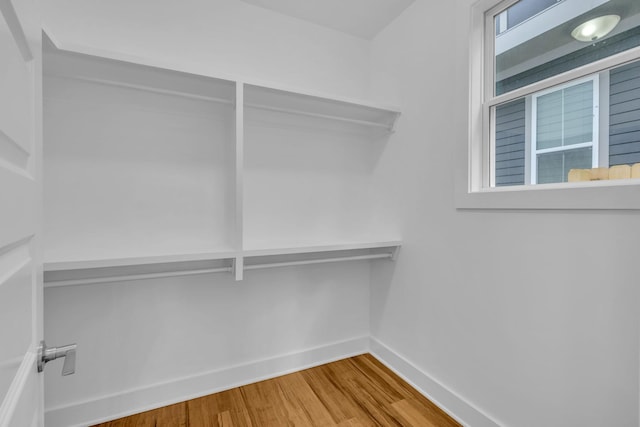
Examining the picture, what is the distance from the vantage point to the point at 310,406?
167cm

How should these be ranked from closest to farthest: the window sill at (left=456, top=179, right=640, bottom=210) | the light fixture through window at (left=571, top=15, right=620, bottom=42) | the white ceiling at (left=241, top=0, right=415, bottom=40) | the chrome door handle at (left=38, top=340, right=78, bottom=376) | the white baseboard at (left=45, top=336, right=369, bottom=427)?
the chrome door handle at (left=38, top=340, right=78, bottom=376) → the window sill at (left=456, top=179, right=640, bottom=210) → the light fixture through window at (left=571, top=15, right=620, bottom=42) → the white baseboard at (left=45, top=336, right=369, bottom=427) → the white ceiling at (left=241, top=0, right=415, bottom=40)

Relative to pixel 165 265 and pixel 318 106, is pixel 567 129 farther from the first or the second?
pixel 165 265

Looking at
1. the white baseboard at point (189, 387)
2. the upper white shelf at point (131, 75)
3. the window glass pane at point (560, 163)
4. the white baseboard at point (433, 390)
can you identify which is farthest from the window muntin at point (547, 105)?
the white baseboard at point (189, 387)

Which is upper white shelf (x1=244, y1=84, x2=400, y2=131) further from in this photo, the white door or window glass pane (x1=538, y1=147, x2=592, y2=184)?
the white door

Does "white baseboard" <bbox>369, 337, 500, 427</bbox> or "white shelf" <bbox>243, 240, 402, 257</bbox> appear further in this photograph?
"white shelf" <bbox>243, 240, 402, 257</bbox>

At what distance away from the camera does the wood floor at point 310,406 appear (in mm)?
1553

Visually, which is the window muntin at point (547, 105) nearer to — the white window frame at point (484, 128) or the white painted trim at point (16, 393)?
the white window frame at point (484, 128)

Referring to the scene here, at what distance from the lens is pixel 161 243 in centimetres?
168

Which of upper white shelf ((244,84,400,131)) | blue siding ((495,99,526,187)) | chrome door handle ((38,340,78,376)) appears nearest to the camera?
chrome door handle ((38,340,78,376))

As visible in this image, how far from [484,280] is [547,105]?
84 centimetres

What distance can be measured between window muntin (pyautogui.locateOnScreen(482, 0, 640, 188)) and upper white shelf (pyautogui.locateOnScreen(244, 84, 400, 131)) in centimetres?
65

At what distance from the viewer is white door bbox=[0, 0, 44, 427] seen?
39 centimetres

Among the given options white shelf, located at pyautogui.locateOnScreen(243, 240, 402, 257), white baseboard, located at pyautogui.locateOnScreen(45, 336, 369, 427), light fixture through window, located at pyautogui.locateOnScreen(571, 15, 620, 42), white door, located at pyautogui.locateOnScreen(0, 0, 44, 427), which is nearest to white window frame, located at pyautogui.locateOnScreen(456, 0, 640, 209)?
light fixture through window, located at pyautogui.locateOnScreen(571, 15, 620, 42)

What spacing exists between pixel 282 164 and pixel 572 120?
4.93 ft
